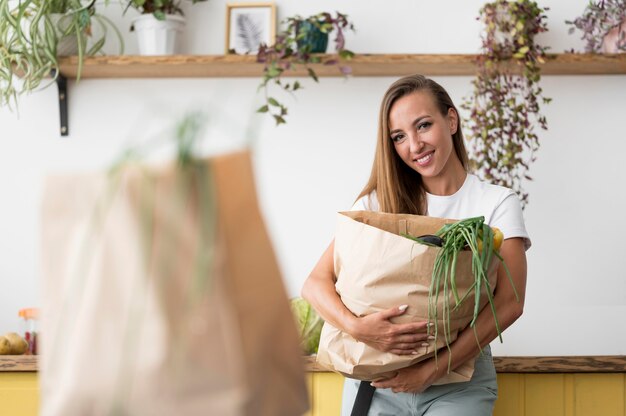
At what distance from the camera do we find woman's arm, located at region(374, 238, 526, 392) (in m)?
1.69

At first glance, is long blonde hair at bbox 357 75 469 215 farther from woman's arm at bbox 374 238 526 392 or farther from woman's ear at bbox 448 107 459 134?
woman's arm at bbox 374 238 526 392

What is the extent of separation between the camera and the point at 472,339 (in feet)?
5.56

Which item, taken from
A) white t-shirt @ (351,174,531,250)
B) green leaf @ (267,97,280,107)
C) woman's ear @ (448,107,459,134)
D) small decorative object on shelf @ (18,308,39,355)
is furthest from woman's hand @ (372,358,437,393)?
small decorative object on shelf @ (18,308,39,355)

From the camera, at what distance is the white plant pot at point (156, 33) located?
2.73 meters

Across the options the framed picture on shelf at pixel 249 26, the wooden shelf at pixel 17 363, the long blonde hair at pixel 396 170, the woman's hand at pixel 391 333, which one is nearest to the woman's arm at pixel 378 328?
the woman's hand at pixel 391 333

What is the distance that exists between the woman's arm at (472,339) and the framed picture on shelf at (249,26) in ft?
4.32

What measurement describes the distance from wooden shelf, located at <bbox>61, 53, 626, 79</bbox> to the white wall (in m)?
0.05

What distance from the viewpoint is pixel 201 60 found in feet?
8.75

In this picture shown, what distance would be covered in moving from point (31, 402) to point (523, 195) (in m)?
1.55

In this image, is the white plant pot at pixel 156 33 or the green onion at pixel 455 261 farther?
the white plant pot at pixel 156 33

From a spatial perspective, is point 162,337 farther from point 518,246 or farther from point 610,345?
point 610,345

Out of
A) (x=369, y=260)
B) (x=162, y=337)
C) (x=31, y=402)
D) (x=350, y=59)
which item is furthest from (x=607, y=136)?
(x=162, y=337)

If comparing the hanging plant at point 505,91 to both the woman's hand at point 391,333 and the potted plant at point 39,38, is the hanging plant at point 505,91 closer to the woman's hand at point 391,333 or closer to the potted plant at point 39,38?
the woman's hand at point 391,333

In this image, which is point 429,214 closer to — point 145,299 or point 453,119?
point 453,119
